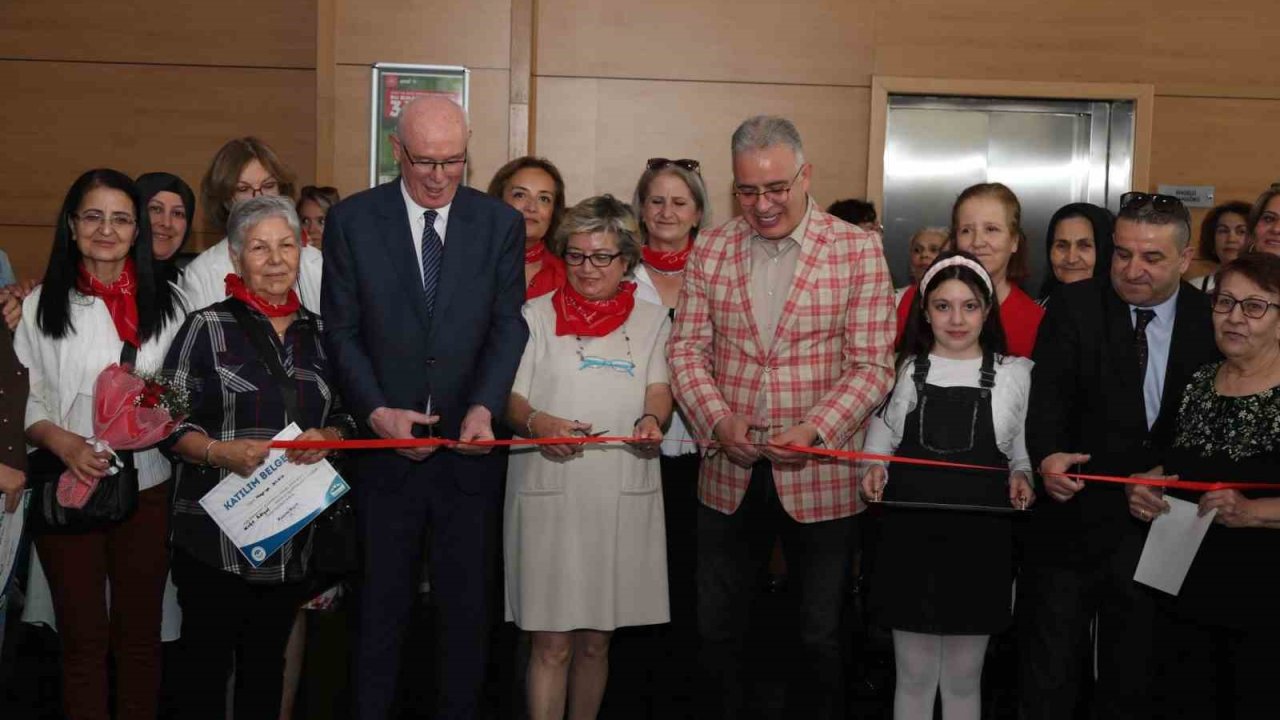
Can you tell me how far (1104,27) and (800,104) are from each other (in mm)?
1939

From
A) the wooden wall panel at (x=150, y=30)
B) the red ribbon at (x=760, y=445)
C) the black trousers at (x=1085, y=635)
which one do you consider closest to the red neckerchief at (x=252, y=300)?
the red ribbon at (x=760, y=445)

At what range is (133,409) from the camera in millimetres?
3275

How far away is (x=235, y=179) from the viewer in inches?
174

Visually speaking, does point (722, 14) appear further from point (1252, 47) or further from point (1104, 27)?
point (1252, 47)

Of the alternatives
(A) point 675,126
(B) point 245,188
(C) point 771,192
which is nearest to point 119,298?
(B) point 245,188

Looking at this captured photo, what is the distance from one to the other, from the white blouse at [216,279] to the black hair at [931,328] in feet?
6.81

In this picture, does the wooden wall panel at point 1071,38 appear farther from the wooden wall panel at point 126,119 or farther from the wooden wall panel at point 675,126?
the wooden wall panel at point 126,119

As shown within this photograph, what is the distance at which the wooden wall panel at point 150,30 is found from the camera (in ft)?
24.6

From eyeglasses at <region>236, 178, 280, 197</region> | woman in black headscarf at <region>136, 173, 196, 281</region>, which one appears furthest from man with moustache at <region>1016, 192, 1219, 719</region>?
woman in black headscarf at <region>136, 173, 196, 281</region>

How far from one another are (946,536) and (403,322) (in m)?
1.79

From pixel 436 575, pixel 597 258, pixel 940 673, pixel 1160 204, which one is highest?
pixel 1160 204

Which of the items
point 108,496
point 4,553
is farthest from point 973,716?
point 4,553

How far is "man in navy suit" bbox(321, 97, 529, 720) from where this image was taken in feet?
11.5

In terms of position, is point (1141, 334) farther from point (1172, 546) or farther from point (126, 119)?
point (126, 119)
